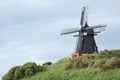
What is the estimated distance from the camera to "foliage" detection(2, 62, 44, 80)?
58.5m

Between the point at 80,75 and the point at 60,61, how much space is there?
16542 mm

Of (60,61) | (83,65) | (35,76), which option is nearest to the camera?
(83,65)

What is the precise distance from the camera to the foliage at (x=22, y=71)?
58469mm

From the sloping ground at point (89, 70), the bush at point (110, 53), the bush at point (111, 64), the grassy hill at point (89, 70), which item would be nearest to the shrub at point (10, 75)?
the grassy hill at point (89, 70)

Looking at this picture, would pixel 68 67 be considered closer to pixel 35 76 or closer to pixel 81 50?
pixel 35 76

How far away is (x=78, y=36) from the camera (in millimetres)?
70500

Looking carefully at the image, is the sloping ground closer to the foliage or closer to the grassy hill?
the grassy hill

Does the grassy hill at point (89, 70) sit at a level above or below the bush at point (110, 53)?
below

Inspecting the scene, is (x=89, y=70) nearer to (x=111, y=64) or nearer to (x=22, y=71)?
(x=111, y=64)

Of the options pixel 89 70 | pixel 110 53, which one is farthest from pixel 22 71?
pixel 89 70

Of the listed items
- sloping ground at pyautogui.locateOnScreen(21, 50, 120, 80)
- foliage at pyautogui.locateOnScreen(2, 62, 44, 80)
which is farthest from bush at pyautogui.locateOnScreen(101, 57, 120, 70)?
foliage at pyautogui.locateOnScreen(2, 62, 44, 80)

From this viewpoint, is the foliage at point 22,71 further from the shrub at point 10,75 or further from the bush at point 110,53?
the bush at point 110,53

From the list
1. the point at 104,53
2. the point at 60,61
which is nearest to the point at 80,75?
the point at 104,53

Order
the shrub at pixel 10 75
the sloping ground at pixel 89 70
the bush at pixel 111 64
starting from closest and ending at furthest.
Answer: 1. the sloping ground at pixel 89 70
2. the bush at pixel 111 64
3. the shrub at pixel 10 75
